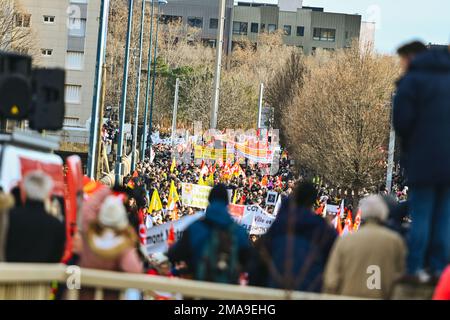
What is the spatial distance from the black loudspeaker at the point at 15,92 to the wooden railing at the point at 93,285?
423 centimetres

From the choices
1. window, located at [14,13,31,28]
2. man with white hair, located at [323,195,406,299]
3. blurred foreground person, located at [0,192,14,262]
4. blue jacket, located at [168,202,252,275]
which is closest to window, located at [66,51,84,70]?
window, located at [14,13,31,28]

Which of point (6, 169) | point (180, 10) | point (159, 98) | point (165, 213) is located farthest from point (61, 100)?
point (180, 10)

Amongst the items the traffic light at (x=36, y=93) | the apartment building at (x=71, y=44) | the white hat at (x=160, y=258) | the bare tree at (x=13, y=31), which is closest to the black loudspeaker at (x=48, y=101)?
the traffic light at (x=36, y=93)

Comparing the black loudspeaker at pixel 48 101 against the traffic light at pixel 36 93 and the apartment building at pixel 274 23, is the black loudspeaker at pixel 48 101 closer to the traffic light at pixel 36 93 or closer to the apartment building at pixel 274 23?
the traffic light at pixel 36 93

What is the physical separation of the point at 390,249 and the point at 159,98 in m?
104

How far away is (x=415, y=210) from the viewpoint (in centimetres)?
910

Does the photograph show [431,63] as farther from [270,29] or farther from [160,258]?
[270,29]

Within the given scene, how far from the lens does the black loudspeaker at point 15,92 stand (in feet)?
38.9

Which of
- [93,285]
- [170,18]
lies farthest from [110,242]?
[170,18]

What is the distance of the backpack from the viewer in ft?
31.0

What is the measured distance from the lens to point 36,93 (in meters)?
12.3

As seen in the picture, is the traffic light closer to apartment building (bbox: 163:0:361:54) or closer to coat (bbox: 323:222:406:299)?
coat (bbox: 323:222:406:299)

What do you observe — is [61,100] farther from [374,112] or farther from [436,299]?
[374,112]

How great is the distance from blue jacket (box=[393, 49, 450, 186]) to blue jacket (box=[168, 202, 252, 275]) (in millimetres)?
1461
